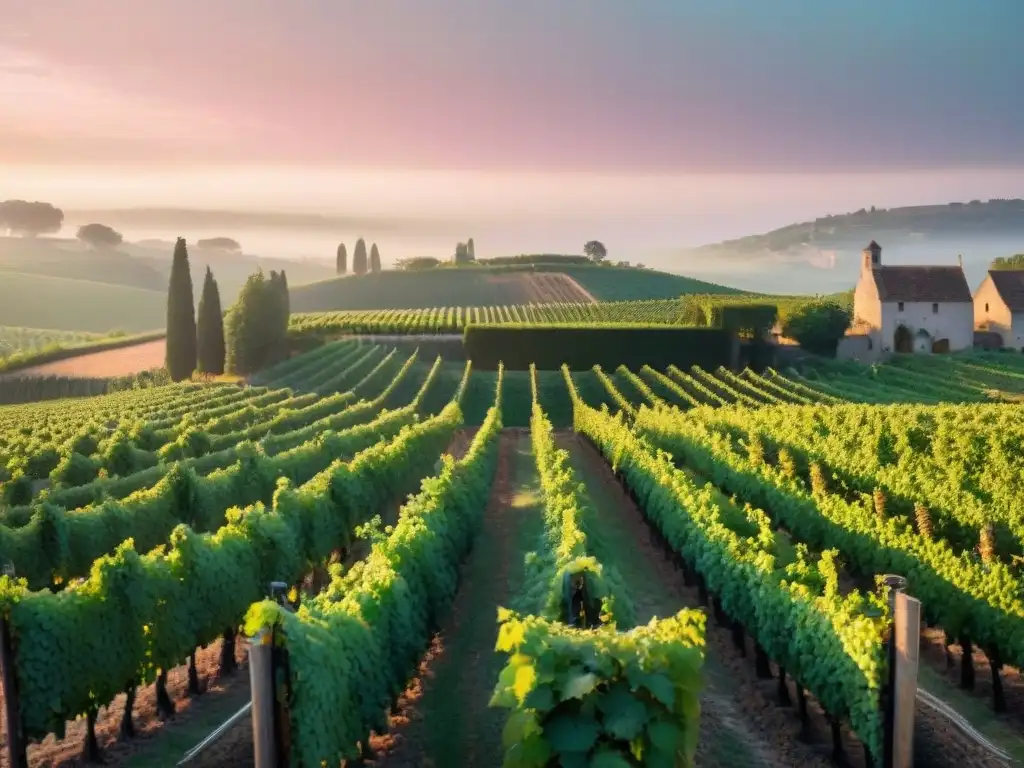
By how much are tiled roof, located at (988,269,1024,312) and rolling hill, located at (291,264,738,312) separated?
46.4m

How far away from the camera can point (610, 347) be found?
60.1 metres

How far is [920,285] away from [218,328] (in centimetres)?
4192

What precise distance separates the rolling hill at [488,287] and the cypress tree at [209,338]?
180 ft

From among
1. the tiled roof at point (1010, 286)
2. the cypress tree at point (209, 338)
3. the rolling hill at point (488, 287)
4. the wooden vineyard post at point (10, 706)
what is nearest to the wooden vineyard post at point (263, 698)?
the wooden vineyard post at point (10, 706)

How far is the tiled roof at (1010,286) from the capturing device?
64000 millimetres

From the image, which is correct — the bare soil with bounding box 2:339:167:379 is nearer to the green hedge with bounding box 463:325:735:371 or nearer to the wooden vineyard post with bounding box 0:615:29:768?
the green hedge with bounding box 463:325:735:371

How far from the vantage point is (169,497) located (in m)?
17.9

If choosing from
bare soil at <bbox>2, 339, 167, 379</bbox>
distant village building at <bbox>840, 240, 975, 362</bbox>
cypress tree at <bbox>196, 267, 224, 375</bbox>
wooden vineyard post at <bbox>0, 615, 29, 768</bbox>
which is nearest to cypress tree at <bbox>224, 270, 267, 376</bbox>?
cypress tree at <bbox>196, 267, 224, 375</bbox>

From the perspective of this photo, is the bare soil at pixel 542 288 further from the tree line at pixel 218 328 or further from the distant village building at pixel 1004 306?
the tree line at pixel 218 328

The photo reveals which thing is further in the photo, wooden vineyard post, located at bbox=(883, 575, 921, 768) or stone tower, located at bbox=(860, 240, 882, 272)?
stone tower, located at bbox=(860, 240, 882, 272)

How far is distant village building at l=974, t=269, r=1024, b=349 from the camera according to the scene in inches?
2520

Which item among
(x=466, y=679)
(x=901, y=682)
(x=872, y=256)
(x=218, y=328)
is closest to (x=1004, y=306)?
(x=872, y=256)

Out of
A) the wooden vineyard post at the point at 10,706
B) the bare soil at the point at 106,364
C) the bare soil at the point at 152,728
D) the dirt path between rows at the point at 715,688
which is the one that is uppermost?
the wooden vineyard post at the point at 10,706

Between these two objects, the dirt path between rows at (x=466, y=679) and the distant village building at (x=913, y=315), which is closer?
the dirt path between rows at (x=466, y=679)
